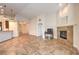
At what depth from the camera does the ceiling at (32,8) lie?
1841 mm

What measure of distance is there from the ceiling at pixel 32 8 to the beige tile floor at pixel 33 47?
0.47m

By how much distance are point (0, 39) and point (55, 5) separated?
1171mm

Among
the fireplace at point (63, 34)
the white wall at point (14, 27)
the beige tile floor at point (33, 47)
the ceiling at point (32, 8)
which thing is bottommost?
the beige tile floor at point (33, 47)

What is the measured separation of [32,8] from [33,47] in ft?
2.44

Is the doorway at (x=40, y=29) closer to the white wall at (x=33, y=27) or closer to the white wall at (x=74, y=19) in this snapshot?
the white wall at (x=33, y=27)

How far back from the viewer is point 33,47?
6.77ft

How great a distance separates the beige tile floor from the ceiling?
474mm

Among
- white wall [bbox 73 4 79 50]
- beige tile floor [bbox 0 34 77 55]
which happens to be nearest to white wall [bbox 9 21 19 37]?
beige tile floor [bbox 0 34 77 55]

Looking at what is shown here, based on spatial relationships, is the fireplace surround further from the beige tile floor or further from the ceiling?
the ceiling

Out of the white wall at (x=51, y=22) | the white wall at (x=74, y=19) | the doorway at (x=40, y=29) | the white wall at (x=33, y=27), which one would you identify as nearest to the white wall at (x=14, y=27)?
the white wall at (x=33, y=27)

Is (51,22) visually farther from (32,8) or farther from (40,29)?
(32,8)

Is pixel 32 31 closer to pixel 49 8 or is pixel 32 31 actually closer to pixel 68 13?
pixel 49 8

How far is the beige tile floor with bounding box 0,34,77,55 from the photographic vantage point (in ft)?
6.32
